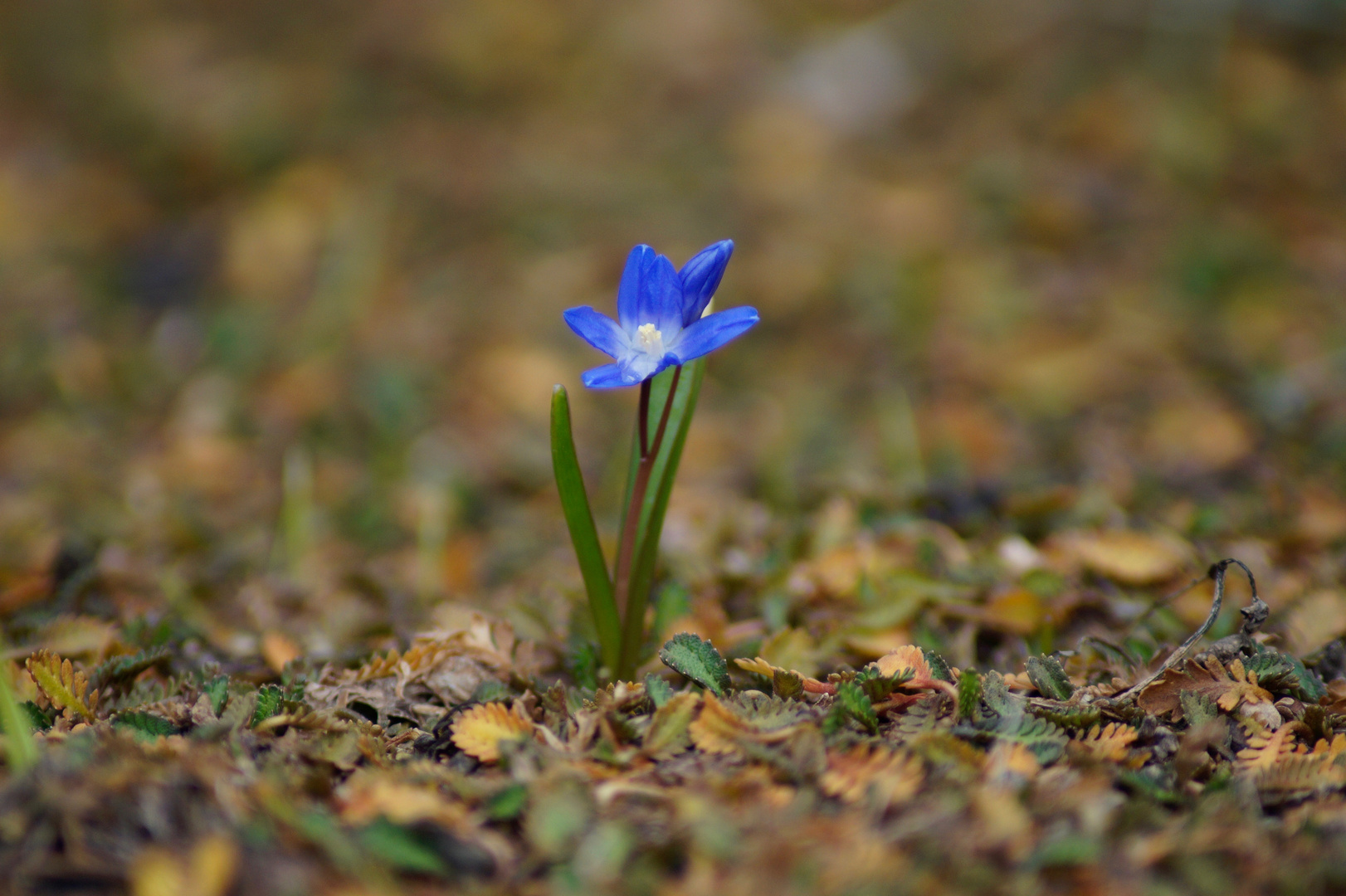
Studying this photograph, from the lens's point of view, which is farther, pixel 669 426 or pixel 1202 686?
pixel 669 426

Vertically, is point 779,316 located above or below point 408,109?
below

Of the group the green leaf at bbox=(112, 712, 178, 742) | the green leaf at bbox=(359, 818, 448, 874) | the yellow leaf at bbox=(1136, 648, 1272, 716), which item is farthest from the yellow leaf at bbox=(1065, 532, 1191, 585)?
the green leaf at bbox=(112, 712, 178, 742)

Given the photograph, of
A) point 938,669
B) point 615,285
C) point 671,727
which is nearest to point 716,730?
point 671,727

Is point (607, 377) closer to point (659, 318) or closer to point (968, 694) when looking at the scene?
point (659, 318)

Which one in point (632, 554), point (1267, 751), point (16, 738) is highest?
point (632, 554)

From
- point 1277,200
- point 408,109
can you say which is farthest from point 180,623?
point 1277,200

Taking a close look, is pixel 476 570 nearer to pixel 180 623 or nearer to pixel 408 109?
pixel 180 623

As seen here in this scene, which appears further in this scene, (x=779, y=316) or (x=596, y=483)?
(x=779, y=316)
